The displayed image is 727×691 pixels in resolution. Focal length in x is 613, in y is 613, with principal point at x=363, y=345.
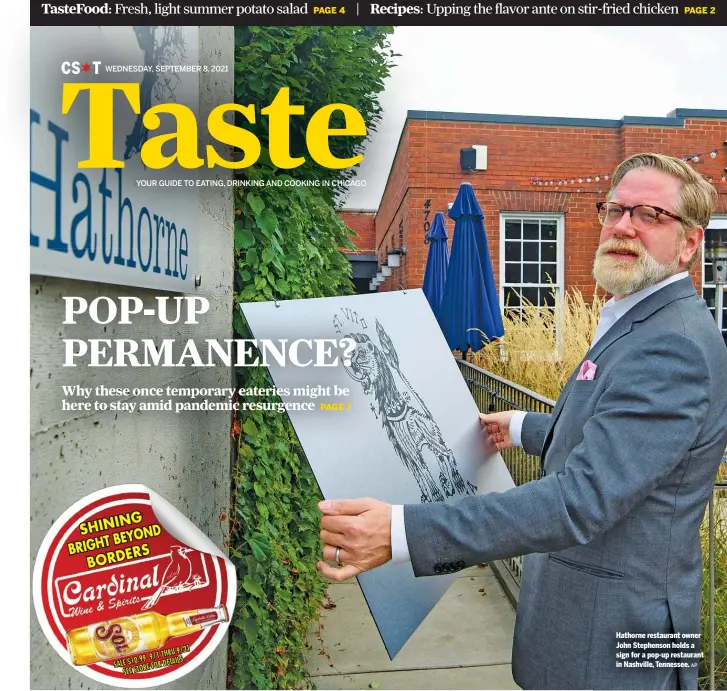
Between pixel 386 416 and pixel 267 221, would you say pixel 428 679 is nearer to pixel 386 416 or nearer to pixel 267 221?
pixel 386 416

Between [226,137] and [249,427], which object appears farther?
[249,427]

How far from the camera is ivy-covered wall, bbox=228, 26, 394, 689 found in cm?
182

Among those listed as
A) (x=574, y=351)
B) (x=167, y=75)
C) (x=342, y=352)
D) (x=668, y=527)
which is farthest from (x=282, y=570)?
(x=574, y=351)

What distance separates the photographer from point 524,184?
770 cm

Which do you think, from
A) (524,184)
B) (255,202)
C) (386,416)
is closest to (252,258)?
(255,202)

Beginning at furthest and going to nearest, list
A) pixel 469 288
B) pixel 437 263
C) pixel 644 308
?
pixel 437 263, pixel 469 288, pixel 644 308

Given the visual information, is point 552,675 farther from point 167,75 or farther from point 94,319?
point 167,75

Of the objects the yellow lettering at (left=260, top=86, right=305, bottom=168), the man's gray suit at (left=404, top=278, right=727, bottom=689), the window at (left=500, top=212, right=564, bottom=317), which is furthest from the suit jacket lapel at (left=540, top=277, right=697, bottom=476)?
the window at (left=500, top=212, right=564, bottom=317)

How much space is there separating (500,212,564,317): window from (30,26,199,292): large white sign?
6499 millimetres

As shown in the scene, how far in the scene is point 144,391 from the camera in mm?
1324

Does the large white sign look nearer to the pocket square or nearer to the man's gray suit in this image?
the man's gray suit

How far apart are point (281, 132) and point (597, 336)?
938 mm

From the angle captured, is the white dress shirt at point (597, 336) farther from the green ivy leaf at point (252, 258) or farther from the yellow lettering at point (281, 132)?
the green ivy leaf at point (252, 258)
